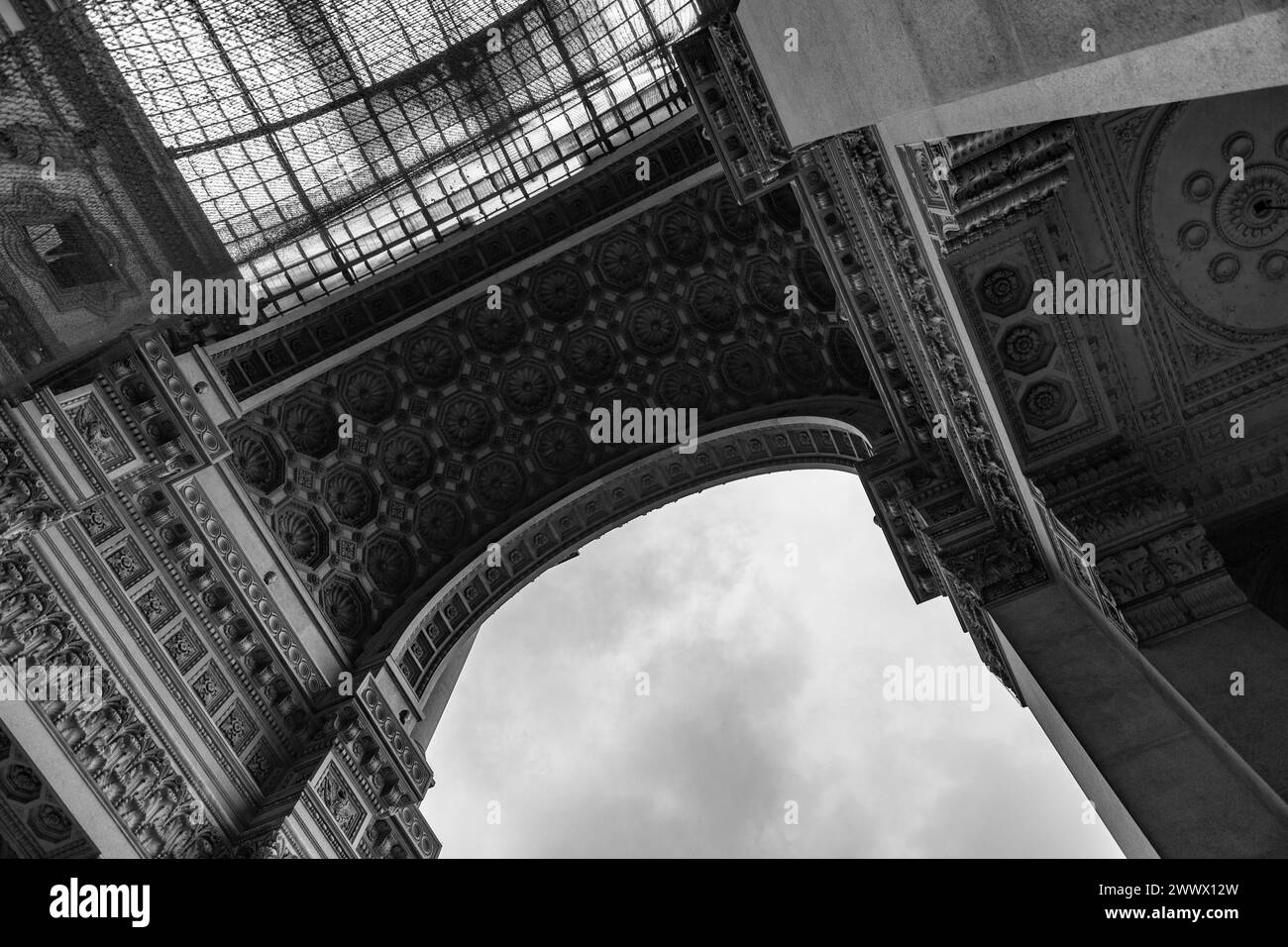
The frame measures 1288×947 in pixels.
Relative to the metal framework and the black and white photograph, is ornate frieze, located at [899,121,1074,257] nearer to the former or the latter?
the black and white photograph

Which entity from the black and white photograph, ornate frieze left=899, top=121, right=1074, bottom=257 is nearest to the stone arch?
the black and white photograph

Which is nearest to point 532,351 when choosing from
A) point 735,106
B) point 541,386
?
point 541,386

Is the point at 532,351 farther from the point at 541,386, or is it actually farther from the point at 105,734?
the point at 105,734

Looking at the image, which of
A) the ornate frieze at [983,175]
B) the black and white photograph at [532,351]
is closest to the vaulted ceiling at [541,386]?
the black and white photograph at [532,351]

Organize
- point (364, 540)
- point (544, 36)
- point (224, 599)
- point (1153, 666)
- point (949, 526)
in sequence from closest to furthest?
point (1153, 666), point (949, 526), point (224, 599), point (544, 36), point (364, 540)

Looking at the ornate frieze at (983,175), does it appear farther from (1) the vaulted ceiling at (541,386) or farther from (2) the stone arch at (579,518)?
(2) the stone arch at (579,518)
